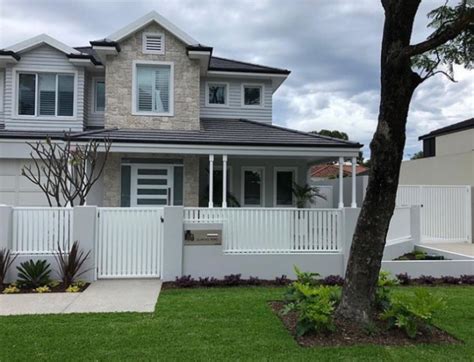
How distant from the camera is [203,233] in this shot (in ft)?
33.5

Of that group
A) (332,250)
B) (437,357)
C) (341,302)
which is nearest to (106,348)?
(341,302)

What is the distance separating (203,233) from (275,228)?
182 cm

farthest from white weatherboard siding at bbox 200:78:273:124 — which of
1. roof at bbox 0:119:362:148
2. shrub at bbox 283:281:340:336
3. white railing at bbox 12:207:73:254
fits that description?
shrub at bbox 283:281:340:336

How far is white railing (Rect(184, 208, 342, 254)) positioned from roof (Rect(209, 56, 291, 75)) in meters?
8.13

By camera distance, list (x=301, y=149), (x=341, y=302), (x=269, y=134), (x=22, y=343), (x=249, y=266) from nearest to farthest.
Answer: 1. (x=22, y=343)
2. (x=341, y=302)
3. (x=249, y=266)
4. (x=301, y=149)
5. (x=269, y=134)

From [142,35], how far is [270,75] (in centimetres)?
520

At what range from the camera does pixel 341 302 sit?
6.38m

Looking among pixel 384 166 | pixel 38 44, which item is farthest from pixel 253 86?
pixel 384 166

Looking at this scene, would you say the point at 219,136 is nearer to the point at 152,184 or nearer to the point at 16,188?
the point at 152,184

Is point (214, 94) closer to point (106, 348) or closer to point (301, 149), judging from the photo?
point (301, 149)

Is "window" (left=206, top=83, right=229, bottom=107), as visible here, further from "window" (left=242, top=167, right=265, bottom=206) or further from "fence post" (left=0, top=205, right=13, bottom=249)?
"fence post" (left=0, top=205, right=13, bottom=249)

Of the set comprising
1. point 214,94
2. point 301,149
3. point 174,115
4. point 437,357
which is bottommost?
point 437,357

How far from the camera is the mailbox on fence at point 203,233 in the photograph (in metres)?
10.2

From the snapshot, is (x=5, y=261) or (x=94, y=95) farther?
(x=94, y=95)
